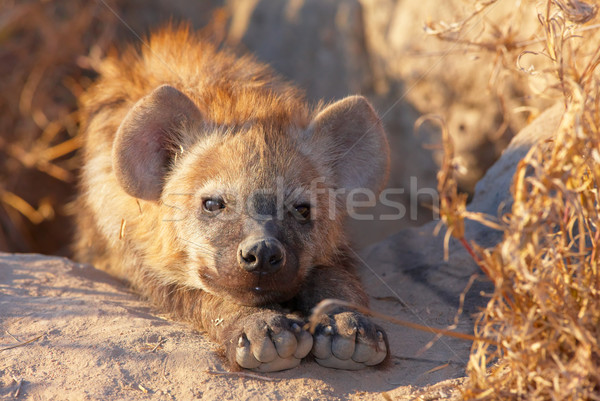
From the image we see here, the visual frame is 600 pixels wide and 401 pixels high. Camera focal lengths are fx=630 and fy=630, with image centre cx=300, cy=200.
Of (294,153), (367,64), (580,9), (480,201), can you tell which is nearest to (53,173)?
(367,64)

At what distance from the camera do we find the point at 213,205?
6.45 ft

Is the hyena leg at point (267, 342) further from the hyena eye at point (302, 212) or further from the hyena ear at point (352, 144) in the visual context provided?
the hyena ear at point (352, 144)

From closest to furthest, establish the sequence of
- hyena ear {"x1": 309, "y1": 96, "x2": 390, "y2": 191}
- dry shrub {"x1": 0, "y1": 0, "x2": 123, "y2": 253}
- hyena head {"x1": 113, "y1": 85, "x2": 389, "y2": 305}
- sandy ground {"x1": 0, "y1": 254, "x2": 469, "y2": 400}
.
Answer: sandy ground {"x1": 0, "y1": 254, "x2": 469, "y2": 400} → hyena head {"x1": 113, "y1": 85, "x2": 389, "y2": 305} → hyena ear {"x1": 309, "y1": 96, "x2": 390, "y2": 191} → dry shrub {"x1": 0, "y1": 0, "x2": 123, "y2": 253}

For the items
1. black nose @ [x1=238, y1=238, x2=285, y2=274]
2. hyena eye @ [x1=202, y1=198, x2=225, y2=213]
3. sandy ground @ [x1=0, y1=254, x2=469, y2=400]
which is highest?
hyena eye @ [x1=202, y1=198, x2=225, y2=213]

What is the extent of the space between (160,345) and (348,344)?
53 cm

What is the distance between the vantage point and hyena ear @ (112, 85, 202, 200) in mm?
2023

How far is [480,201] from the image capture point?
2.59m

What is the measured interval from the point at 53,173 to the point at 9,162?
277 mm

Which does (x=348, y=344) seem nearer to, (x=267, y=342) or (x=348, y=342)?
(x=348, y=342)

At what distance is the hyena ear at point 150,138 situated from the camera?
2.02 m

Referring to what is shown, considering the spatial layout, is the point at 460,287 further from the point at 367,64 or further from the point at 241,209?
the point at 367,64

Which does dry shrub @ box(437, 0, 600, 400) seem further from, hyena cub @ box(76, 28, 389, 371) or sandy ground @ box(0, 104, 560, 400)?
hyena cub @ box(76, 28, 389, 371)

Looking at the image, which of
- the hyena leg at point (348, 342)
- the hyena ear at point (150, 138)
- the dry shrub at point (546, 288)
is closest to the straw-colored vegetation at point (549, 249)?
the dry shrub at point (546, 288)

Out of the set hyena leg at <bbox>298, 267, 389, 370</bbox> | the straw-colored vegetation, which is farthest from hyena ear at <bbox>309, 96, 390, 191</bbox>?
hyena leg at <bbox>298, 267, 389, 370</bbox>
